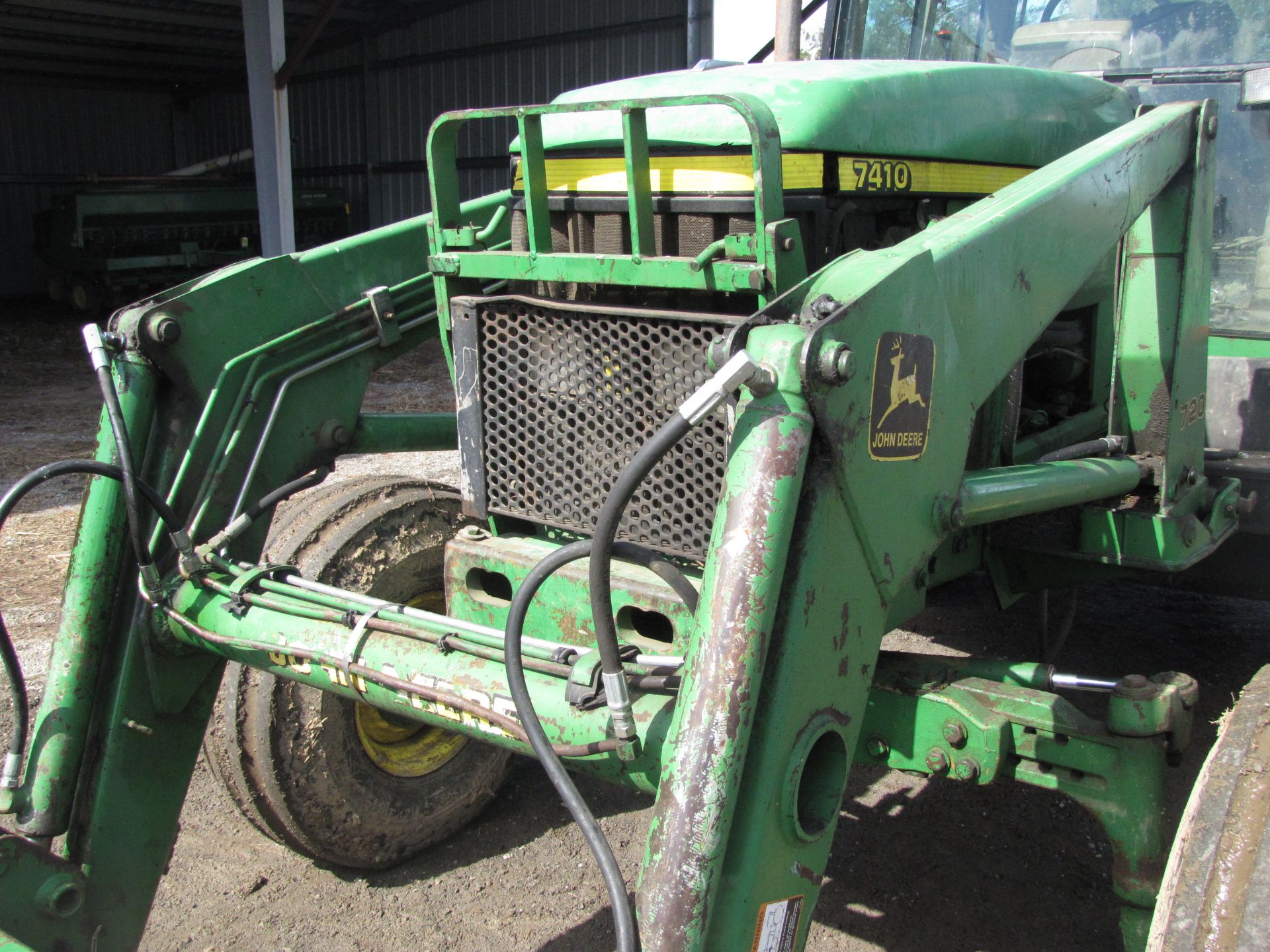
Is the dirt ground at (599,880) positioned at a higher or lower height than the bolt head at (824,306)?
lower

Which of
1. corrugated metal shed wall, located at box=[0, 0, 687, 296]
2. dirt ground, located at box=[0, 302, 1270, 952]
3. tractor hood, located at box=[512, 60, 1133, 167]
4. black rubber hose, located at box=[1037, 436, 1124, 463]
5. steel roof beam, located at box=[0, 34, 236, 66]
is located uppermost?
steel roof beam, located at box=[0, 34, 236, 66]

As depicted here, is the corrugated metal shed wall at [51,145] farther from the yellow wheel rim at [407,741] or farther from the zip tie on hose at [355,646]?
the zip tie on hose at [355,646]

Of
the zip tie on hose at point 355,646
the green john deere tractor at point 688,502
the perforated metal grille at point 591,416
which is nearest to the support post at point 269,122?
the green john deere tractor at point 688,502

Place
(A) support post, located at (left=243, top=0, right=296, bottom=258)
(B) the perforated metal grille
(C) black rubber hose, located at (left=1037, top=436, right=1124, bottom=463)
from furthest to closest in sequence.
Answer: (A) support post, located at (left=243, top=0, right=296, bottom=258)
(C) black rubber hose, located at (left=1037, top=436, right=1124, bottom=463)
(B) the perforated metal grille

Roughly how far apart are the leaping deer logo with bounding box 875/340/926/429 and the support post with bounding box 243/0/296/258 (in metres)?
11.3

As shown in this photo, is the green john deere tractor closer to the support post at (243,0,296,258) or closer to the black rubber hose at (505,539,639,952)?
the black rubber hose at (505,539,639,952)

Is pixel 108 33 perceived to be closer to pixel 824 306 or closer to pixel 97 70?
pixel 97 70

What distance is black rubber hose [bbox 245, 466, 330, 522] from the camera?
2.70 m

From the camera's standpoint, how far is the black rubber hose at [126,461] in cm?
243

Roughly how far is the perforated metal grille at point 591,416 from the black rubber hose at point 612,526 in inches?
20.3

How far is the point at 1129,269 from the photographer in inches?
109

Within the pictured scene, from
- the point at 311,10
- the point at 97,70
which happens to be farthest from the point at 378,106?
the point at 97,70

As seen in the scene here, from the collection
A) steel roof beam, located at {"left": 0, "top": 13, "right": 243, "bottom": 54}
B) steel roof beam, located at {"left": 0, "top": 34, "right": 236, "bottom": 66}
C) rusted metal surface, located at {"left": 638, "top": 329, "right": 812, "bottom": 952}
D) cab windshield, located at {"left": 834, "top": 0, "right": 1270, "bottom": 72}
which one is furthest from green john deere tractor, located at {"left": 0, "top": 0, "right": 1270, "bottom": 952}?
steel roof beam, located at {"left": 0, "top": 34, "right": 236, "bottom": 66}

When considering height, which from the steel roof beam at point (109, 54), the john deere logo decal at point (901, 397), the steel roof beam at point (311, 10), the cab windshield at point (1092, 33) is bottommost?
the john deere logo decal at point (901, 397)
